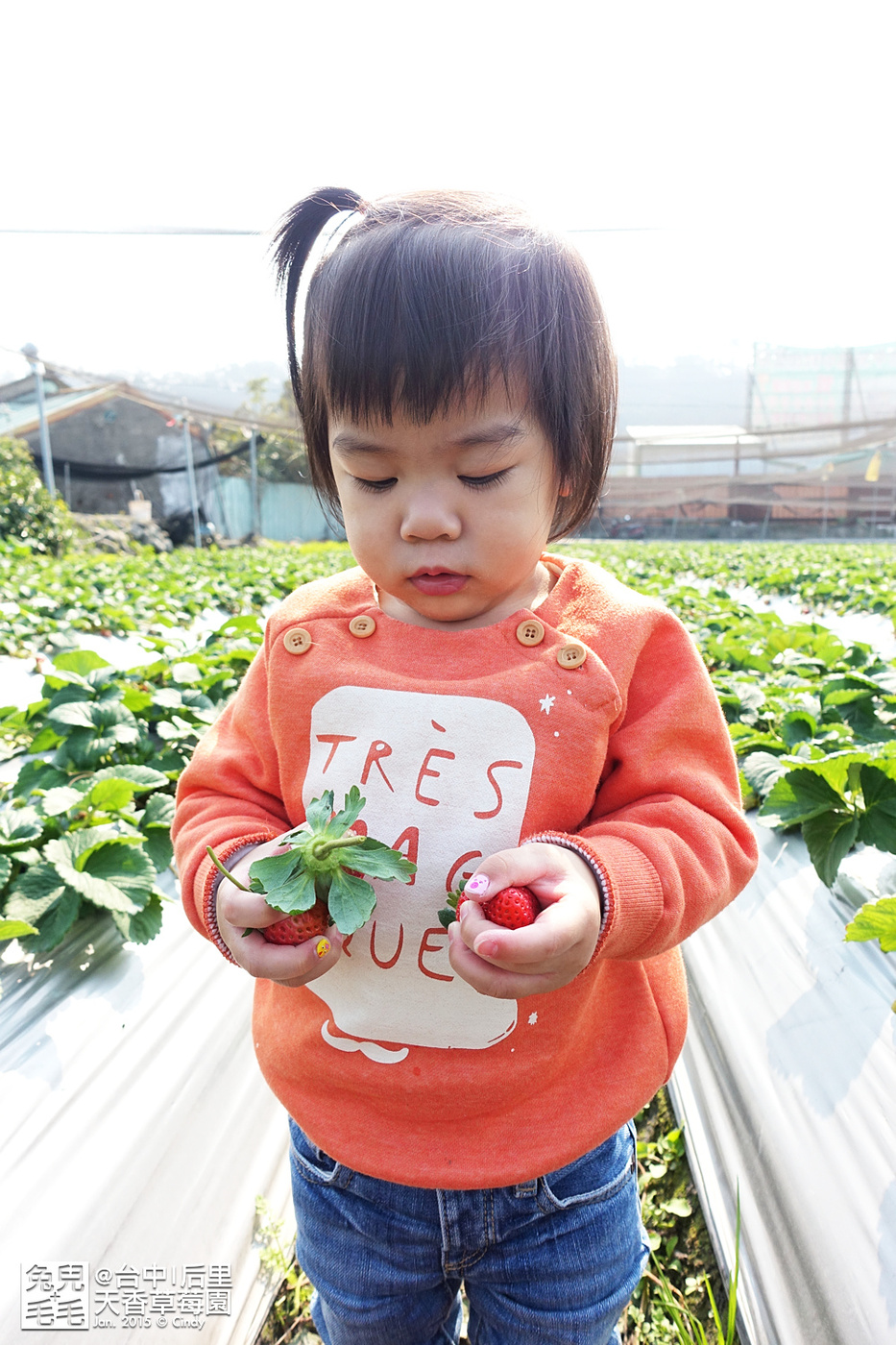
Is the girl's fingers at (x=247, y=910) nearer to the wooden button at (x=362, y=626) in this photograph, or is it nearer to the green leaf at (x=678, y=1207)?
the wooden button at (x=362, y=626)

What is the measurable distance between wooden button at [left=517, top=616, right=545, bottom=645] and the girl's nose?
0.51ft

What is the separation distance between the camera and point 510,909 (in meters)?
0.74

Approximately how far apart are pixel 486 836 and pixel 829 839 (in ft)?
4.01

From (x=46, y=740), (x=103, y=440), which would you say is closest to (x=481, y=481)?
(x=46, y=740)

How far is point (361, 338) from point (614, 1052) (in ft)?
2.72

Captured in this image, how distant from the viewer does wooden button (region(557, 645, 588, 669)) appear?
931 mm

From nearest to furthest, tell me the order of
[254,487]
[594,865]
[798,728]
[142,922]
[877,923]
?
[594,865], [877,923], [142,922], [798,728], [254,487]

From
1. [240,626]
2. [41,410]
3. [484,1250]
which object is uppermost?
[484,1250]

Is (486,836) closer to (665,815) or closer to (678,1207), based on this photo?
(665,815)

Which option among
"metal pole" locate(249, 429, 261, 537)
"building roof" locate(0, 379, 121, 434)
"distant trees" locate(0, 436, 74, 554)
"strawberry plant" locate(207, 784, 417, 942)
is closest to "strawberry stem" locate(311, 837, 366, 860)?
"strawberry plant" locate(207, 784, 417, 942)

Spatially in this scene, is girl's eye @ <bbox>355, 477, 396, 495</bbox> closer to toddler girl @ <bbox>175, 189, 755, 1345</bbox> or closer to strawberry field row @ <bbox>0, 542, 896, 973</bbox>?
toddler girl @ <bbox>175, 189, 755, 1345</bbox>

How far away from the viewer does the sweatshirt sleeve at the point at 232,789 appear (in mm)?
981

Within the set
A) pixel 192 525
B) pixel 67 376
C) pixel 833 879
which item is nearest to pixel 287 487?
pixel 192 525

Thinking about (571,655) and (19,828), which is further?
(19,828)
